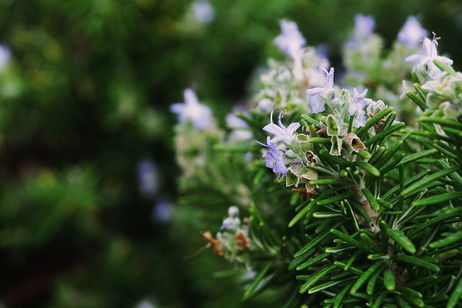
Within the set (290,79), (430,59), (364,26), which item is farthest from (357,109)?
(364,26)

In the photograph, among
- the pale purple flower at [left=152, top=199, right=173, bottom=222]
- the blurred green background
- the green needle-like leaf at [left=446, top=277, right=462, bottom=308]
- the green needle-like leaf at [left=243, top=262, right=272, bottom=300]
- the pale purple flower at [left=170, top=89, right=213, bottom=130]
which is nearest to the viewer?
the green needle-like leaf at [left=446, top=277, right=462, bottom=308]

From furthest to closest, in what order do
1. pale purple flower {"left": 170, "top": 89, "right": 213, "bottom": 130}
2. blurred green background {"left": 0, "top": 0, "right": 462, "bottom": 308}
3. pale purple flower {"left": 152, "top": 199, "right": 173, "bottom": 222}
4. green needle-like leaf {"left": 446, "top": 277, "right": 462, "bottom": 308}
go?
pale purple flower {"left": 152, "top": 199, "right": 173, "bottom": 222}
blurred green background {"left": 0, "top": 0, "right": 462, "bottom": 308}
pale purple flower {"left": 170, "top": 89, "right": 213, "bottom": 130}
green needle-like leaf {"left": 446, "top": 277, "right": 462, "bottom": 308}

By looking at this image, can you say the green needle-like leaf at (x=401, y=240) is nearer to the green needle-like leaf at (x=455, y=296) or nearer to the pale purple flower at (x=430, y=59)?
the green needle-like leaf at (x=455, y=296)

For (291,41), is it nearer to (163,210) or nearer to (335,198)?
(335,198)

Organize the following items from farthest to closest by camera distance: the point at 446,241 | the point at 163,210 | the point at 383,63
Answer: the point at 163,210
the point at 383,63
the point at 446,241

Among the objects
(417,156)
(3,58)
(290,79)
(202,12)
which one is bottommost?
(417,156)

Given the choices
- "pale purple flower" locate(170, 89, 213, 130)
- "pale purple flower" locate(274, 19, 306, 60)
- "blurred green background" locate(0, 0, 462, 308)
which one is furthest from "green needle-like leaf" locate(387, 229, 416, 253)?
"blurred green background" locate(0, 0, 462, 308)

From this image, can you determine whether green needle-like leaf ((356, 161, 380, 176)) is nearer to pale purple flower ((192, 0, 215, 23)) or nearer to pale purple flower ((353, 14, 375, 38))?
pale purple flower ((353, 14, 375, 38))
